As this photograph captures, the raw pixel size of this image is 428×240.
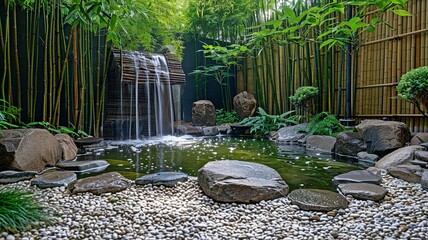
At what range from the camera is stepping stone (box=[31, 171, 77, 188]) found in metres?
2.44

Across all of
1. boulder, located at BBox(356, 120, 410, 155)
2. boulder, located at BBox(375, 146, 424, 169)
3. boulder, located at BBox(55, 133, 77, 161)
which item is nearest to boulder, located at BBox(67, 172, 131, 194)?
boulder, located at BBox(55, 133, 77, 161)

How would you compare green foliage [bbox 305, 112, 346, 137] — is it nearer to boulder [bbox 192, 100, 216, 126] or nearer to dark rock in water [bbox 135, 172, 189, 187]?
boulder [bbox 192, 100, 216, 126]

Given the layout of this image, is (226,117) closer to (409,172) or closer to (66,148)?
(66,148)

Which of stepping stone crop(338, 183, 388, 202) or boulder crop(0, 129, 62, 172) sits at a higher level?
boulder crop(0, 129, 62, 172)

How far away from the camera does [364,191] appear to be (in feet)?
7.17

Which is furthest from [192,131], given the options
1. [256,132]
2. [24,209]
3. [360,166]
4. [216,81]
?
[24,209]

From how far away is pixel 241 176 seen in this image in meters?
2.30

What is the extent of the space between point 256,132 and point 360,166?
3487 mm

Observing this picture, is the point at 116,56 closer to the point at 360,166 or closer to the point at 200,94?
the point at 200,94

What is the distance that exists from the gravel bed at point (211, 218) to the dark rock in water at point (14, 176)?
519 millimetres

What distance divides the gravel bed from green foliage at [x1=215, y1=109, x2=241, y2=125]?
5936 mm

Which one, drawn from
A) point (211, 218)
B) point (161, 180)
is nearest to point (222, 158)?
point (161, 180)

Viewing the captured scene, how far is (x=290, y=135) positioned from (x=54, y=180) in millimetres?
4355

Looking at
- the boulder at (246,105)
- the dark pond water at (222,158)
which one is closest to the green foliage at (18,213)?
the dark pond water at (222,158)
